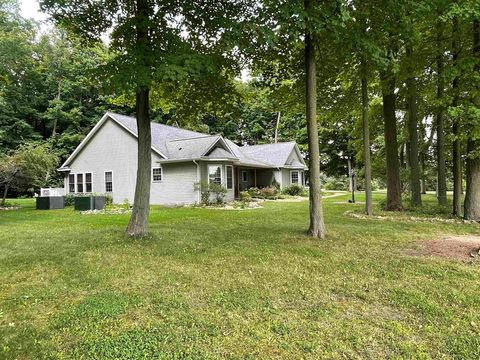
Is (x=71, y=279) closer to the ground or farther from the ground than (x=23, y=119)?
closer to the ground

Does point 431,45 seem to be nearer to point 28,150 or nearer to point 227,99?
point 227,99

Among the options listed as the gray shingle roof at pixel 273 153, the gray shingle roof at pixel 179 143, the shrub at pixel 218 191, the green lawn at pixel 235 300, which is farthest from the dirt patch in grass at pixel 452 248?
the gray shingle roof at pixel 273 153

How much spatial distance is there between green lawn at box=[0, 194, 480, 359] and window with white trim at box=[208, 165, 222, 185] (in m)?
11.6

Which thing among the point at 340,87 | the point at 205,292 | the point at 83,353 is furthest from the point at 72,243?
the point at 340,87

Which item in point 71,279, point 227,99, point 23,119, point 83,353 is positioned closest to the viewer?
point 83,353

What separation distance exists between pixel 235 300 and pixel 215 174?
1539 cm

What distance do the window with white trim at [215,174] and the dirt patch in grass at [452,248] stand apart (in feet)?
43.1

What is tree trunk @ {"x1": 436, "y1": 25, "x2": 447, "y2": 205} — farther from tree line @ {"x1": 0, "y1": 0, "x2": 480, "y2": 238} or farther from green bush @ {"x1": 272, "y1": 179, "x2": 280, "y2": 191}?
green bush @ {"x1": 272, "y1": 179, "x2": 280, "y2": 191}

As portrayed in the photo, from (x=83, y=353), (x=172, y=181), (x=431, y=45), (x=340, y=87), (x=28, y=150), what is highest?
(x=431, y=45)

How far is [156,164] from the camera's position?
19625 mm

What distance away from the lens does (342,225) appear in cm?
1000

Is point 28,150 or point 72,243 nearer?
point 72,243

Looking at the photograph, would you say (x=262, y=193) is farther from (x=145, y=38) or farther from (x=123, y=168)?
(x=145, y=38)

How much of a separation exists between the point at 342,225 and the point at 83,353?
836cm
